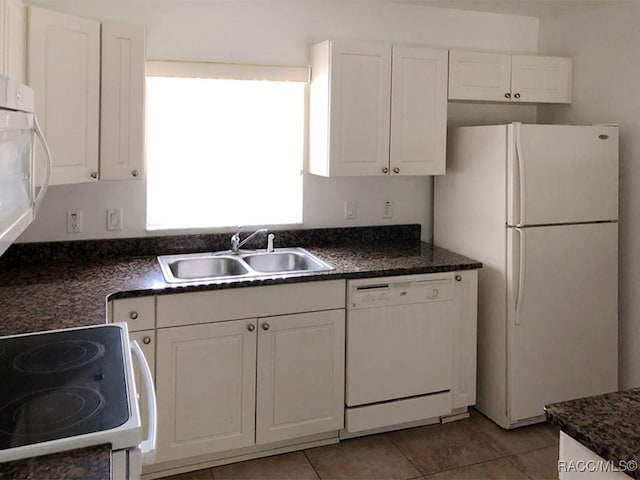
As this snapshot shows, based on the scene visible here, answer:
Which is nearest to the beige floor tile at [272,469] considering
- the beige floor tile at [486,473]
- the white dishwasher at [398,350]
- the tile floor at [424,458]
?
the tile floor at [424,458]

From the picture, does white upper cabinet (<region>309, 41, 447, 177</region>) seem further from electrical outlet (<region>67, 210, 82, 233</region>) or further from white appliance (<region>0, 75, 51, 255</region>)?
white appliance (<region>0, 75, 51, 255</region>)

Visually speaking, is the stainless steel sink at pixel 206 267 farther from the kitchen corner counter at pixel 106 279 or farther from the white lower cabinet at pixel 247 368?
the white lower cabinet at pixel 247 368

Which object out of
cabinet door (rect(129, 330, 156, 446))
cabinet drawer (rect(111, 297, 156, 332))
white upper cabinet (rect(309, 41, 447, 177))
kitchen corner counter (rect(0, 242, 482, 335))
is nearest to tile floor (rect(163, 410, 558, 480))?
cabinet door (rect(129, 330, 156, 446))

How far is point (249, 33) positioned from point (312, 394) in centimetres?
192

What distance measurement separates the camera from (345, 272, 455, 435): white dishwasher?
2.75 m

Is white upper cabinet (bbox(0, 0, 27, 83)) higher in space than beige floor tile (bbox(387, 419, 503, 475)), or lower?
higher

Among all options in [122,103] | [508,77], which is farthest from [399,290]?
Answer: [122,103]

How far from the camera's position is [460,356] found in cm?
299

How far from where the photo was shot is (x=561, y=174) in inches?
113

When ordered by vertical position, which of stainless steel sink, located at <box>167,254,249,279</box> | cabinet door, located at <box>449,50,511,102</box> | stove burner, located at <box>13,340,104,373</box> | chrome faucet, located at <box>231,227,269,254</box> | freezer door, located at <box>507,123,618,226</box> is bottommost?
stove burner, located at <box>13,340,104,373</box>

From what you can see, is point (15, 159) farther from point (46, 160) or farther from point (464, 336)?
point (464, 336)

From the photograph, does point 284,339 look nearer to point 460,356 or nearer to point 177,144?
point 460,356

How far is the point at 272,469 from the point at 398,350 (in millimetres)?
830

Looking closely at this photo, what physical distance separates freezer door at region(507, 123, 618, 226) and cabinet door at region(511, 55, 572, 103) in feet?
1.68
